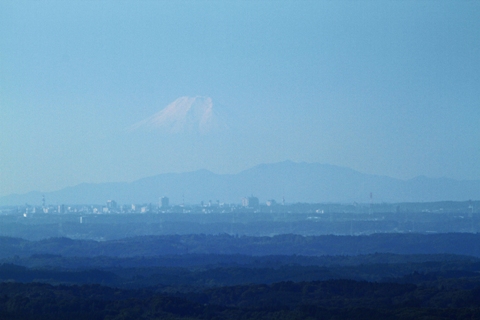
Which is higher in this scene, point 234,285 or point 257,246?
point 257,246

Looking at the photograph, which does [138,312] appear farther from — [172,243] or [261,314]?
[172,243]

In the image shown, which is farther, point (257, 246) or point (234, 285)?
point (257, 246)

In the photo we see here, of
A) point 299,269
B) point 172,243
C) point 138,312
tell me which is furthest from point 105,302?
point 172,243

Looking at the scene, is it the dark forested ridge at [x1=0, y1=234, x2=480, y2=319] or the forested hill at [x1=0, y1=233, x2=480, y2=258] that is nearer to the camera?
the dark forested ridge at [x1=0, y1=234, x2=480, y2=319]

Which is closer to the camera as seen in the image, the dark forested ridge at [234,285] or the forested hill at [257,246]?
the dark forested ridge at [234,285]

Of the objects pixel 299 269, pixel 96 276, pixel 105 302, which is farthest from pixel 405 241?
pixel 105 302

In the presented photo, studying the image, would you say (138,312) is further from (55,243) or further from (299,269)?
(55,243)

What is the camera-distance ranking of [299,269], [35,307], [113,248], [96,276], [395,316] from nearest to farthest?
1. [395,316]
2. [35,307]
3. [96,276]
4. [299,269]
5. [113,248]

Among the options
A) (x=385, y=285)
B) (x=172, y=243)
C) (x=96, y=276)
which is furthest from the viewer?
(x=172, y=243)

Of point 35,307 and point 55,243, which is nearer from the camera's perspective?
point 35,307
